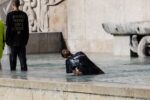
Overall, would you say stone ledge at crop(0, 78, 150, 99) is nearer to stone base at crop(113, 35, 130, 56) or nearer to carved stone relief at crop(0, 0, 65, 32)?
stone base at crop(113, 35, 130, 56)

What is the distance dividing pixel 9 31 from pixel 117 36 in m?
5.92

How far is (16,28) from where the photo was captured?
11688 millimetres

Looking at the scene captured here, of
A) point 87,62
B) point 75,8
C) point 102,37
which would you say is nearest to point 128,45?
point 102,37

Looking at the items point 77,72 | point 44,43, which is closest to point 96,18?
point 44,43

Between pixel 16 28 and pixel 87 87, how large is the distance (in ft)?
13.1

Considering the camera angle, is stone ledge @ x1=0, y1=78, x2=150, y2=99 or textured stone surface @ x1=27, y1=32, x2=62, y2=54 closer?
stone ledge @ x1=0, y1=78, x2=150, y2=99

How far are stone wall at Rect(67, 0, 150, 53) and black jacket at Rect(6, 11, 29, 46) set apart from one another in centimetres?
672

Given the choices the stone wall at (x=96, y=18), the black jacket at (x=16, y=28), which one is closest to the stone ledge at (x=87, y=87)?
the black jacket at (x=16, y=28)

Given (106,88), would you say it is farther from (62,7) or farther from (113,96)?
(62,7)

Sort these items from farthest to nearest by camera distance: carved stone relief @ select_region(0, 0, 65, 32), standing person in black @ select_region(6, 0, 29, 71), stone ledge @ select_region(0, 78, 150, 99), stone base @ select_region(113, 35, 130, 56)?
1. carved stone relief @ select_region(0, 0, 65, 32)
2. stone base @ select_region(113, 35, 130, 56)
3. standing person in black @ select_region(6, 0, 29, 71)
4. stone ledge @ select_region(0, 78, 150, 99)

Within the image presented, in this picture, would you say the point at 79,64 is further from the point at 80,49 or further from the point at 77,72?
the point at 80,49

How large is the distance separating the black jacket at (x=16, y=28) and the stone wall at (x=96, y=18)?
22.1ft

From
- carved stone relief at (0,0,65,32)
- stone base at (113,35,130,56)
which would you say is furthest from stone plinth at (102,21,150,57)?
carved stone relief at (0,0,65,32)

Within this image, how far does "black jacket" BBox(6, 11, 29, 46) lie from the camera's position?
1167cm
